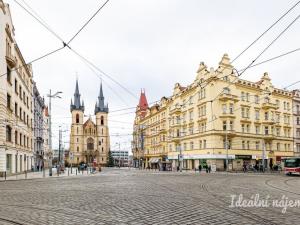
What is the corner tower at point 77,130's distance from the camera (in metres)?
134

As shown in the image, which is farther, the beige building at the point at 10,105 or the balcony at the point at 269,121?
the balcony at the point at 269,121

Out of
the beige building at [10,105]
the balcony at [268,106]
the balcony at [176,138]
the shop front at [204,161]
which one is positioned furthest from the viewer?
the balcony at [176,138]

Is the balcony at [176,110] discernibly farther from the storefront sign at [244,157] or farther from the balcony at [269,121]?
the balcony at [269,121]

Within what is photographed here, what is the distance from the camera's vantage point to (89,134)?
13675 cm

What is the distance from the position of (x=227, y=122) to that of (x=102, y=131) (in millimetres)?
89487

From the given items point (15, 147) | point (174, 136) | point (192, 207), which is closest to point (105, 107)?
point (174, 136)

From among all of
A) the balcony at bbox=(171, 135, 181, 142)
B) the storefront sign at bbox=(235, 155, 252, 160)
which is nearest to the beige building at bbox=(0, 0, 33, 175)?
the balcony at bbox=(171, 135, 181, 142)

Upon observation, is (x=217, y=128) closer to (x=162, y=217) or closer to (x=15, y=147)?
(x=15, y=147)

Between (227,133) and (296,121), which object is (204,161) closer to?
(227,133)

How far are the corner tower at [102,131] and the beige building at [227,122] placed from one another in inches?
2675

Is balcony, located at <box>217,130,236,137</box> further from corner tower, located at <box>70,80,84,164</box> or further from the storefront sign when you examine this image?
corner tower, located at <box>70,80,84,164</box>

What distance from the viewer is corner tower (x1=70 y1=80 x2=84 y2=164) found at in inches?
5268

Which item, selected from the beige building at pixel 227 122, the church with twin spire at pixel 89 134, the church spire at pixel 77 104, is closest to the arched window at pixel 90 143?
the church with twin spire at pixel 89 134

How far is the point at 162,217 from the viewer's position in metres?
9.09
